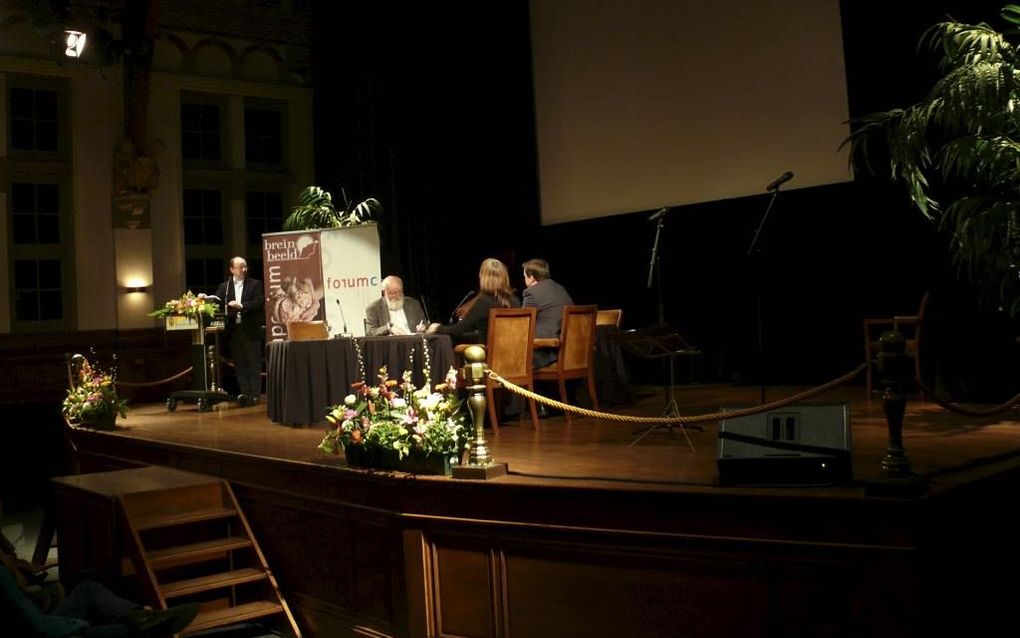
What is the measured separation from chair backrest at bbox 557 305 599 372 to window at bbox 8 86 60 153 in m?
7.72

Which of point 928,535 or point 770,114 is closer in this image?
point 928,535

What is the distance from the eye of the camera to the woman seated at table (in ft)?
20.4

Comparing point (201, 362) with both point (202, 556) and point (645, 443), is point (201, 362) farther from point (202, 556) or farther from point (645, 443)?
point (645, 443)

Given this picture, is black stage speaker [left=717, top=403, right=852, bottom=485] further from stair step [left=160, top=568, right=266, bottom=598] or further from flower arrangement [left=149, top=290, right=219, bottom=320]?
flower arrangement [left=149, top=290, right=219, bottom=320]

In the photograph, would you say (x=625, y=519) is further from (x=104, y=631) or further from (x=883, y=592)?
(x=104, y=631)

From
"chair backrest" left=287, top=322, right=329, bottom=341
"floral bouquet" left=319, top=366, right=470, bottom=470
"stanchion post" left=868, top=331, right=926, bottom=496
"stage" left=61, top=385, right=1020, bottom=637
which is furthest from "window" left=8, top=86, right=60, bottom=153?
"stanchion post" left=868, top=331, right=926, bottom=496

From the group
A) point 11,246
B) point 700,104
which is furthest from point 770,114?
point 11,246

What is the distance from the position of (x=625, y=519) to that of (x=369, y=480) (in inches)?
51.8

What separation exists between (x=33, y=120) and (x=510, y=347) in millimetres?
7829

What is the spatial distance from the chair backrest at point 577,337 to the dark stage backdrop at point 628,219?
1269 mm

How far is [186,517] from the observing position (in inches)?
200

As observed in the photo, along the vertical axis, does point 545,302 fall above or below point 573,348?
above

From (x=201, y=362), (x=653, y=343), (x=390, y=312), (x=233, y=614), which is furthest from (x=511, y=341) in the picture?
(x=201, y=362)

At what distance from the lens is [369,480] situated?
174 inches
